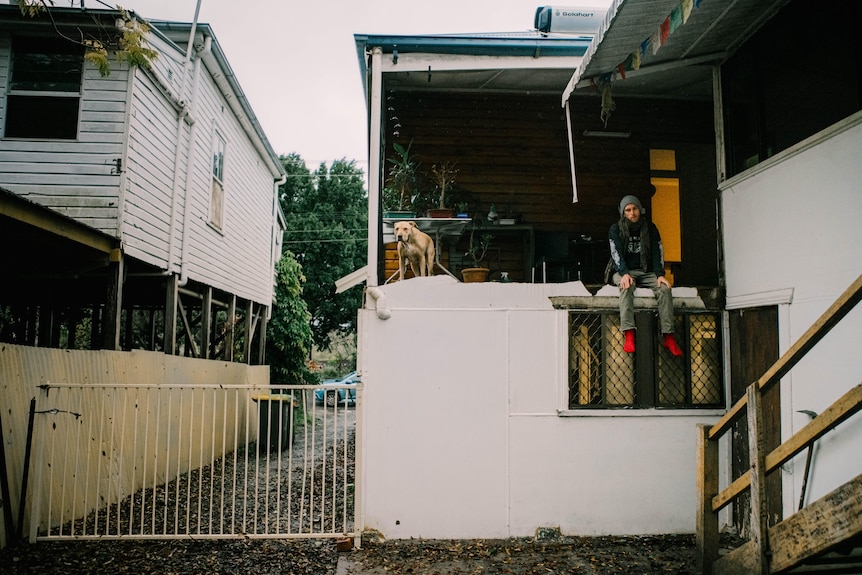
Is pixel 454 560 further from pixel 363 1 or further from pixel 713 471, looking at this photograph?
pixel 363 1

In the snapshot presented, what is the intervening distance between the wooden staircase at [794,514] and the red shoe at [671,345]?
5.04ft

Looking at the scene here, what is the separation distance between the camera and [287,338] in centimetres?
1953

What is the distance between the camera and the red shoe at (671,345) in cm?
613

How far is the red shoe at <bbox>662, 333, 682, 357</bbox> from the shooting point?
613 centimetres

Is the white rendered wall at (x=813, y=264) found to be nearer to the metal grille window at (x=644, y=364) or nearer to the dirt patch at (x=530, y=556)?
the metal grille window at (x=644, y=364)

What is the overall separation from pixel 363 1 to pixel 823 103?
1198cm

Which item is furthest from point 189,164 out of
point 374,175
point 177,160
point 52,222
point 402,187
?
point 374,175

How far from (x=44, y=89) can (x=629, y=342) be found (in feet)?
29.0

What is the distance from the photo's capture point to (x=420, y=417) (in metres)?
6.11

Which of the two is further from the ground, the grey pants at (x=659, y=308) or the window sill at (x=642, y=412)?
the grey pants at (x=659, y=308)

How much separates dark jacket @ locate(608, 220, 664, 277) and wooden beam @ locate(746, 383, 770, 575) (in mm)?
2669

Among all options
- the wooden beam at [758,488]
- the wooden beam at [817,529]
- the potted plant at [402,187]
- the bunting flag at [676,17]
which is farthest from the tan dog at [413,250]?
the wooden beam at [817,529]

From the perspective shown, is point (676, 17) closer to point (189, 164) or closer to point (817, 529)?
point (817, 529)

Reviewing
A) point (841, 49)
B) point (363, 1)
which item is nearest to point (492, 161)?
point (841, 49)
